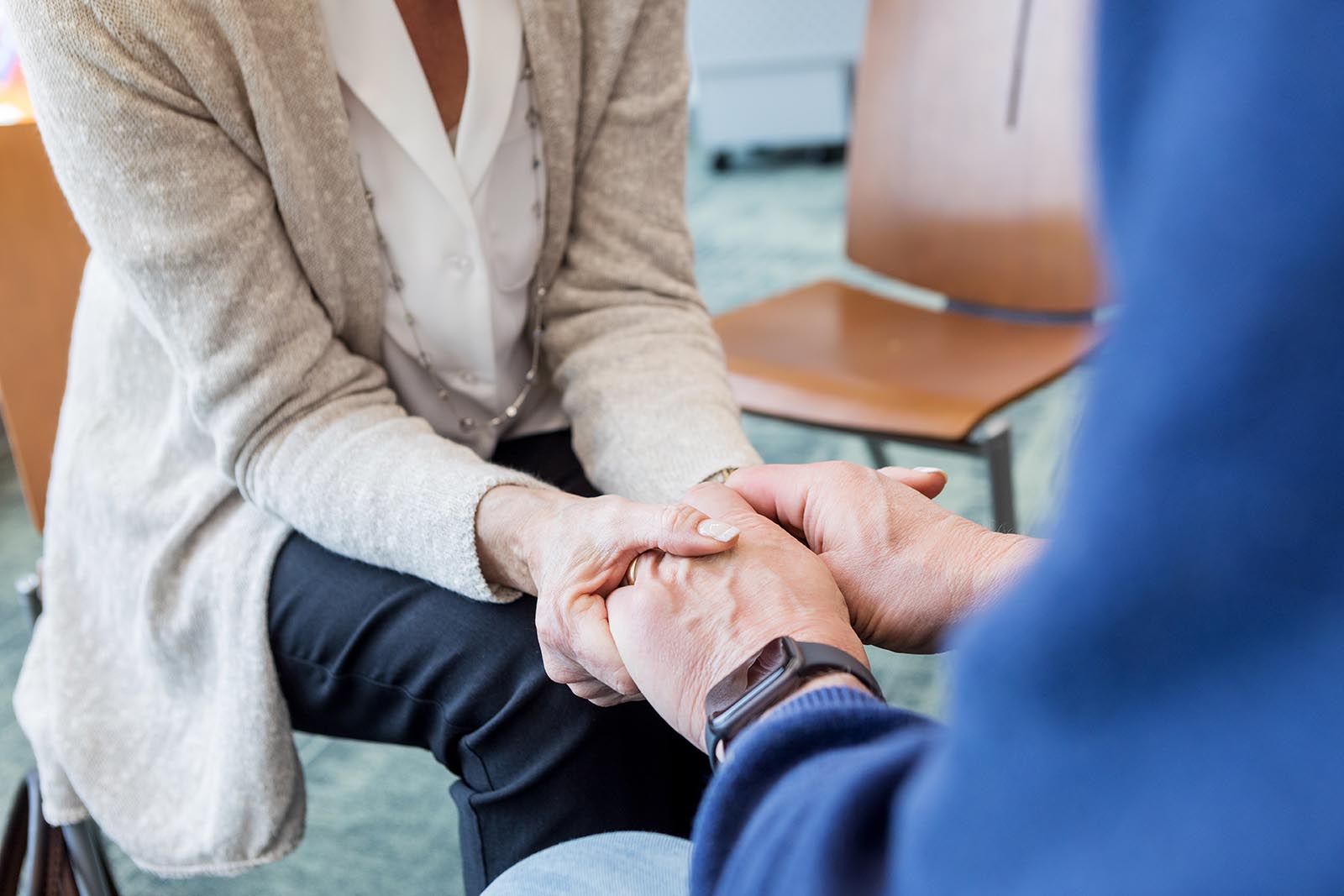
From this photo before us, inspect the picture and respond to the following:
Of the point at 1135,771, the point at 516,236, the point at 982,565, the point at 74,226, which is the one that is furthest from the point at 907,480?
the point at 74,226

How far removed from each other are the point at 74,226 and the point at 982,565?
90 centimetres

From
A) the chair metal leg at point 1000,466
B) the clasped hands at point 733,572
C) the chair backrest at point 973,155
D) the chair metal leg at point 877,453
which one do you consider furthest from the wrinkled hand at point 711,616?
the chair metal leg at point 877,453

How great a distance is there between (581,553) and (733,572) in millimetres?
98

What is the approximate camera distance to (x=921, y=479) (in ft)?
2.48

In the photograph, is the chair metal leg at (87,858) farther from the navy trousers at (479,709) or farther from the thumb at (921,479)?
the thumb at (921,479)

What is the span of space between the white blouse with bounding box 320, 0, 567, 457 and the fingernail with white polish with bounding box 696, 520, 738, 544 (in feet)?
1.13

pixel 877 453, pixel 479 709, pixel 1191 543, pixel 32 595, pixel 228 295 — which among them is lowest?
pixel 877 453

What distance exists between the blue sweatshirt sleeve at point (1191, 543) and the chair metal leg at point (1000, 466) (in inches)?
37.2

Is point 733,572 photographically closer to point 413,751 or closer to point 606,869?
point 606,869

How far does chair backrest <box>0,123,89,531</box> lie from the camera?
1045 mm

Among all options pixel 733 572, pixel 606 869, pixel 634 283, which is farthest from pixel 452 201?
pixel 606 869

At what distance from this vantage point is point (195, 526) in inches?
34.3

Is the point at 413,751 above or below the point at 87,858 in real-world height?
below

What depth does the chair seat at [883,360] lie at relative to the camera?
1257mm
